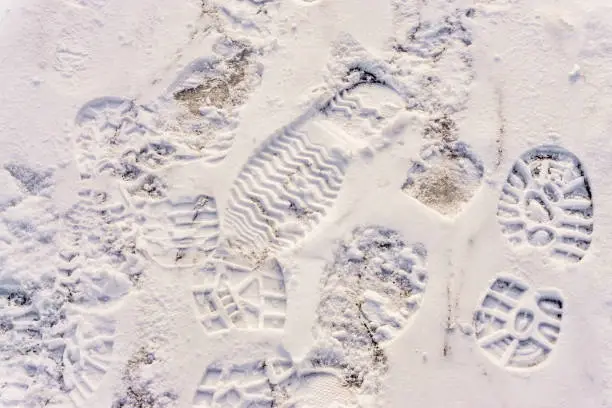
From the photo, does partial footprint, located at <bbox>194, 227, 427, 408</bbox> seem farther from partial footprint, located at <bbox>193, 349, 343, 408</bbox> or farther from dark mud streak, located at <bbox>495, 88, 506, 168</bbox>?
dark mud streak, located at <bbox>495, 88, 506, 168</bbox>

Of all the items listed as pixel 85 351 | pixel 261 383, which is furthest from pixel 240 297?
pixel 85 351

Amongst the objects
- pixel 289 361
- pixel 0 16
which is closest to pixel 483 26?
pixel 289 361

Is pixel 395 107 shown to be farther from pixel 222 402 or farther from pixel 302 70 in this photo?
pixel 222 402

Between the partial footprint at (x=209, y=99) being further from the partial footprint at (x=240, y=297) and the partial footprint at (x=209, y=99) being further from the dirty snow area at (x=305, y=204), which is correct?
the partial footprint at (x=240, y=297)

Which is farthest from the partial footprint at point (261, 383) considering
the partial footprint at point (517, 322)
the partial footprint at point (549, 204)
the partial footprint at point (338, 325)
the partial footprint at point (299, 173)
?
the partial footprint at point (549, 204)

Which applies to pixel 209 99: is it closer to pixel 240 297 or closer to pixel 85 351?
pixel 240 297
